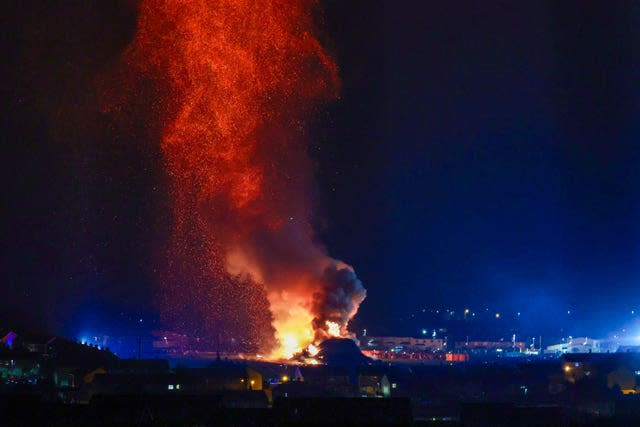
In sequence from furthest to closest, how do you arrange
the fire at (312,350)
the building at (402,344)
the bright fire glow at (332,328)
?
1. the building at (402,344)
2. the bright fire glow at (332,328)
3. the fire at (312,350)

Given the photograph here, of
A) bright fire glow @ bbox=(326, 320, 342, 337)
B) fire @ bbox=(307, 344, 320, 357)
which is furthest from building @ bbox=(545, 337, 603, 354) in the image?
fire @ bbox=(307, 344, 320, 357)

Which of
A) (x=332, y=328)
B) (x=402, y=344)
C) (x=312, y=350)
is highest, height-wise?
(x=402, y=344)

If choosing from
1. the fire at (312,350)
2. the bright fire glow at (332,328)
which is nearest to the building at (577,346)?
the bright fire glow at (332,328)

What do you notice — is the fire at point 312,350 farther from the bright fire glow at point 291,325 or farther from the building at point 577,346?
the building at point 577,346

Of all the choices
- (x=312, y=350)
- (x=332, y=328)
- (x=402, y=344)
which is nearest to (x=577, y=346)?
(x=402, y=344)

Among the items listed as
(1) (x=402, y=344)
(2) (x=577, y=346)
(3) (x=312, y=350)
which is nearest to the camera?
(3) (x=312, y=350)

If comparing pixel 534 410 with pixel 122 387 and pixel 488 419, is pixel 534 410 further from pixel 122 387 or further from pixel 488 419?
pixel 122 387

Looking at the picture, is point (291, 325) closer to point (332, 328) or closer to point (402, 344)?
point (332, 328)

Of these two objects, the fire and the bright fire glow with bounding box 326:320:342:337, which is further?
the bright fire glow with bounding box 326:320:342:337

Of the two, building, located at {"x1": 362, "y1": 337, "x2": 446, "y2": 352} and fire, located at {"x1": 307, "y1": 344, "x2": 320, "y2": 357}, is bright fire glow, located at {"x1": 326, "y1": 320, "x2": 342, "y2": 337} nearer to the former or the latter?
fire, located at {"x1": 307, "y1": 344, "x2": 320, "y2": 357}

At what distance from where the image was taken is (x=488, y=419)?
33906 millimetres

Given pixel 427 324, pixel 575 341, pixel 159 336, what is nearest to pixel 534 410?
pixel 159 336

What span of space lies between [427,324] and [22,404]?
91.3 m

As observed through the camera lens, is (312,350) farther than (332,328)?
No
